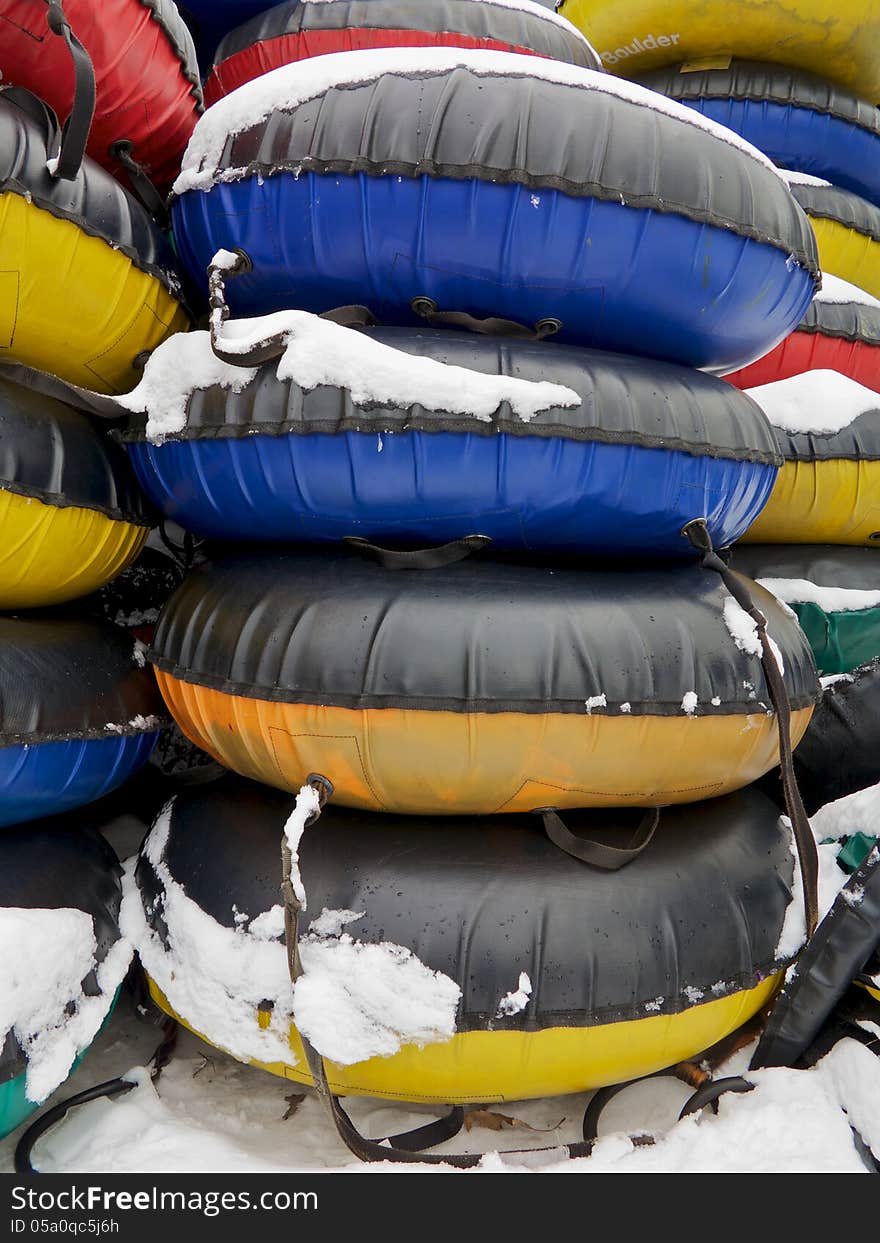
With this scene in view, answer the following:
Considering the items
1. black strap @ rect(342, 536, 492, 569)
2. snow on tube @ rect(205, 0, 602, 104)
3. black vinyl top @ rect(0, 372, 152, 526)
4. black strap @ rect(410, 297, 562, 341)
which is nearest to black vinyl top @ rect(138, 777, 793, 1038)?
black strap @ rect(342, 536, 492, 569)

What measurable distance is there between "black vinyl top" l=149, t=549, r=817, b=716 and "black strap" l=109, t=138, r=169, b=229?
53 cm

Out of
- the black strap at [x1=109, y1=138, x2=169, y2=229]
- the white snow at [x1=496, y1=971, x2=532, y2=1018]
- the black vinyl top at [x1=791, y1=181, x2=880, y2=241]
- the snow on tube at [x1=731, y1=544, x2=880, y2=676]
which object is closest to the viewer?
the white snow at [x1=496, y1=971, x2=532, y2=1018]

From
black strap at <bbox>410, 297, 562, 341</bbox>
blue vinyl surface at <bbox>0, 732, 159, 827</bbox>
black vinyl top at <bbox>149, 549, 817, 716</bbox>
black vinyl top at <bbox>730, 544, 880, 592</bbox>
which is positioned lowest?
blue vinyl surface at <bbox>0, 732, 159, 827</bbox>

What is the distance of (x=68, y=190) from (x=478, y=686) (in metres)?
0.70

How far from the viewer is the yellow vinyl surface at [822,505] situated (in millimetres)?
1536

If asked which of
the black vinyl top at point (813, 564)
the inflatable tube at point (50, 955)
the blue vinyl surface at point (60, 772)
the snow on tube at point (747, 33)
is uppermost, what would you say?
the snow on tube at point (747, 33)

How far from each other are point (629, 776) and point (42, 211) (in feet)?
2.81

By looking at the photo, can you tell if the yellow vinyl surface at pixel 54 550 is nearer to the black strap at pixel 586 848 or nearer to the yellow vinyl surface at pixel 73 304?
the yellow vinyl surface at pixel 73 304

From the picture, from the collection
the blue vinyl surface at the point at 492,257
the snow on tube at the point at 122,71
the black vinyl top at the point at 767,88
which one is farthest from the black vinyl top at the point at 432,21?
the black vinyl top at the point at 767,88

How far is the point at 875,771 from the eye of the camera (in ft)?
4.23

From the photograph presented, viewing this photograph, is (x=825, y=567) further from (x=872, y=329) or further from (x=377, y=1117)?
(x=377, y=1117)

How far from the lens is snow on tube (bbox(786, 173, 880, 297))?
Answer: 1736 mm

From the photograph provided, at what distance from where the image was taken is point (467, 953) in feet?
2.86

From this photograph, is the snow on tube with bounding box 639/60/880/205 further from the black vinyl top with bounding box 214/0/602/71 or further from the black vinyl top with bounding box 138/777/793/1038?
the black vinyl top with bounding box 138/777/793/1038
